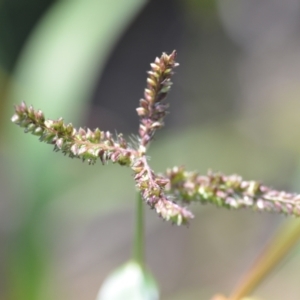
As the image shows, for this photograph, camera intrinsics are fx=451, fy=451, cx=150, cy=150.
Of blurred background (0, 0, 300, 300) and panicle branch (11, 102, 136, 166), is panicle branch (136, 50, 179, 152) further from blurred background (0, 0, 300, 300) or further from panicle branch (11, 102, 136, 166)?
blurred background (0, 0, 300, 300)

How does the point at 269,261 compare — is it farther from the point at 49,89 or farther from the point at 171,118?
the point at 171,118

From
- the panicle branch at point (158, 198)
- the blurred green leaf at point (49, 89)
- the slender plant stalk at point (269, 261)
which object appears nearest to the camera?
the panicle branch at point (158, 198)

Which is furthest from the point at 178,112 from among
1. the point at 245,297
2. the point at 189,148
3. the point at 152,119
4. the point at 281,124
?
the point at 152,119

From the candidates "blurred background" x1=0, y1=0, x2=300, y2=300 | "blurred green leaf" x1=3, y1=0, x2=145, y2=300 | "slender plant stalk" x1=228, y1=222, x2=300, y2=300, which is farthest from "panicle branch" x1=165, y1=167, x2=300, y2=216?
"blurred background" x1=0, y1=0, x2=300, y2=300

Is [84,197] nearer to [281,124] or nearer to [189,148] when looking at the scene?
[189,148]

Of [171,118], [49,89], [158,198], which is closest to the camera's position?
[158,198]

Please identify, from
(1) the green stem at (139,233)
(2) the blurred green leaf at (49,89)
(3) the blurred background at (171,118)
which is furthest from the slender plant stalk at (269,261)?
(3) the blurred background at (171,118)

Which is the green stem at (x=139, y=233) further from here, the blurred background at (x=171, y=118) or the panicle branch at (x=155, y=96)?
the blurred background at (x=171, y=118)

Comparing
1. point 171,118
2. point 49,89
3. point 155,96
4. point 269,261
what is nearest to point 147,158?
point 155,96
